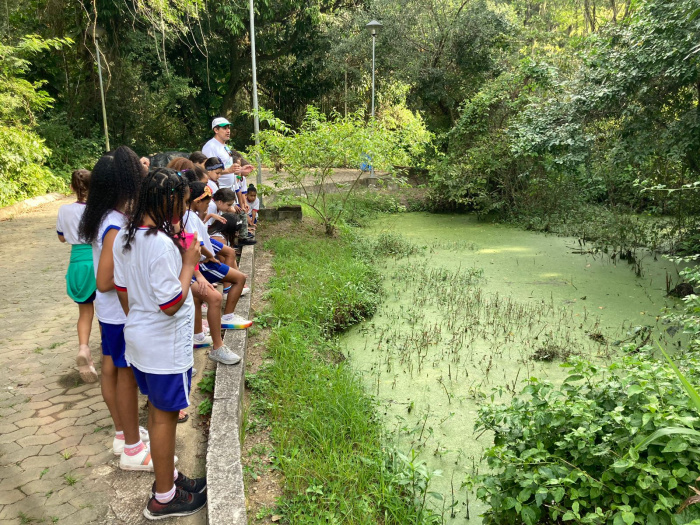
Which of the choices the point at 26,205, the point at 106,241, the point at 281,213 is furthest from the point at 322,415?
the point at 26,205

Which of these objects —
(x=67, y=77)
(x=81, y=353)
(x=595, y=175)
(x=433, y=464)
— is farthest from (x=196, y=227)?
(x=67, y=77)

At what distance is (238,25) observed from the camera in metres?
15.6

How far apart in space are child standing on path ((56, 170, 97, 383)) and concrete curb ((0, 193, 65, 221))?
777 cm

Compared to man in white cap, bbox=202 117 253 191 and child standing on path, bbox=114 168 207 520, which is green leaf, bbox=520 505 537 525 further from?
man in white cap, bbox=202 117 253 191

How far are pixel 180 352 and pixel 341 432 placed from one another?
1381mm

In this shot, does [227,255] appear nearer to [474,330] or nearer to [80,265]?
[80,265]

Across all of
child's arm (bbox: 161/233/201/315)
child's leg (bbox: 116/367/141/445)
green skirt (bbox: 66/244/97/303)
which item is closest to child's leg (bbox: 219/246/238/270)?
green skirt (bbox: 66/244/97/303)

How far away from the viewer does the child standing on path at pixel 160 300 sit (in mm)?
2172

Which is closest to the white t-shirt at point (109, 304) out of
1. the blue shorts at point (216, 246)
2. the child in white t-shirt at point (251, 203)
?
the blue shorts at point (216, 246)

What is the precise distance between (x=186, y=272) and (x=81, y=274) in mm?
1247

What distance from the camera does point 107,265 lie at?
2.61 metres

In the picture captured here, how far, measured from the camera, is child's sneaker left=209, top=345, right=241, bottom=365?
3.68 meters

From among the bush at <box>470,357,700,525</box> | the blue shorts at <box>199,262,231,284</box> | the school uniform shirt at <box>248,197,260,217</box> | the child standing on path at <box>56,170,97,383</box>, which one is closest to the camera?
the bush at <box>470,357,700,525</box>

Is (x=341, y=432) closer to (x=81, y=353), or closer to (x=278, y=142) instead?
(x=81, y=353)
